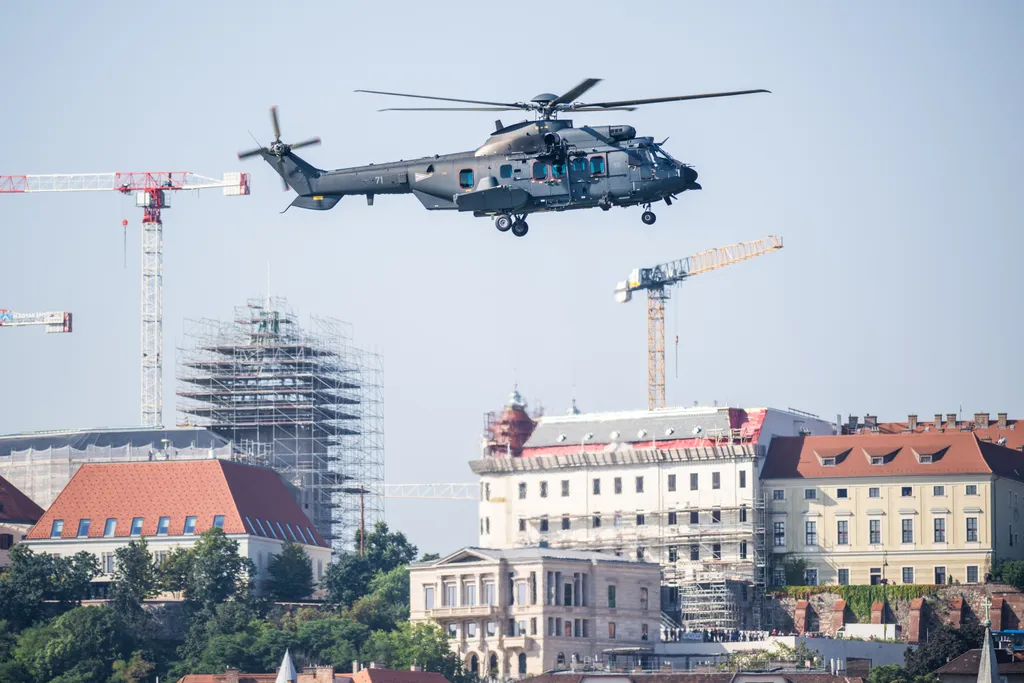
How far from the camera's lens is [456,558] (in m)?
188

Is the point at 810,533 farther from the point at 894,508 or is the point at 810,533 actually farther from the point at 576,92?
the point at 576,92

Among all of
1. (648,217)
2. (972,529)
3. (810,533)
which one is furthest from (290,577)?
(648,217)

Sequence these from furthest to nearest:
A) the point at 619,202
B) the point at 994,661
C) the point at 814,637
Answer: the point at 814,637
the point at 994,661
the point at 619,202

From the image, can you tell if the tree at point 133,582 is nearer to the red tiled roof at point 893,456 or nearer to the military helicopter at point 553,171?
the red tiled roof at point 893,456

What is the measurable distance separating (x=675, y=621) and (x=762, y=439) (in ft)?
57.7

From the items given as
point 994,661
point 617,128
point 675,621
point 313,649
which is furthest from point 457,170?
point 675,621

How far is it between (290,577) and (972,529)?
53375mm

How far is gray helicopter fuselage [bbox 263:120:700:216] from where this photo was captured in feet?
353

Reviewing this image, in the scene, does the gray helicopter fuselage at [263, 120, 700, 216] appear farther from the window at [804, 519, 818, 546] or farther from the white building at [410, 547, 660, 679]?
the window at [804, 519, 818, 546]

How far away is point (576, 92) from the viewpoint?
340 feet

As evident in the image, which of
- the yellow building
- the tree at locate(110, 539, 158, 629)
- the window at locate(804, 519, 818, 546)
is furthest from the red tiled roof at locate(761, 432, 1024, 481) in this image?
the tree at locate(110, 539, 158, 629)

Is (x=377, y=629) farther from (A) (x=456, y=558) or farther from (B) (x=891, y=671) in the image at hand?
(B) (x=891, y=671)

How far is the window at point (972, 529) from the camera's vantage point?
189 meters

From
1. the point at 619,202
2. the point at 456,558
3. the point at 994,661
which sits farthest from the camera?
the point at 456,558
